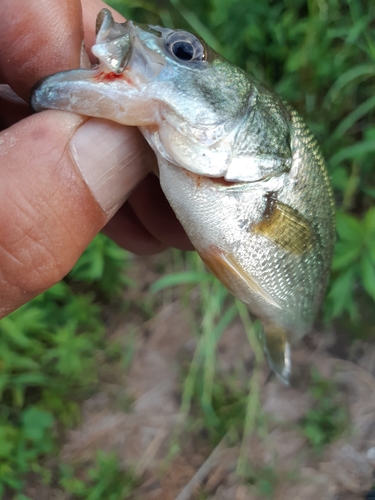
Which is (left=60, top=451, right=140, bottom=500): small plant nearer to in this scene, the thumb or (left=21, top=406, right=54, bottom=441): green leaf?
(left=21, top=406, right=54, bottom=441): green leaf

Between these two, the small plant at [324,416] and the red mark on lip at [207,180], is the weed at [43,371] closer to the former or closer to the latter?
the red mark on lip at [207,180]

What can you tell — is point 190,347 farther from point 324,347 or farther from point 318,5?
point 318,5

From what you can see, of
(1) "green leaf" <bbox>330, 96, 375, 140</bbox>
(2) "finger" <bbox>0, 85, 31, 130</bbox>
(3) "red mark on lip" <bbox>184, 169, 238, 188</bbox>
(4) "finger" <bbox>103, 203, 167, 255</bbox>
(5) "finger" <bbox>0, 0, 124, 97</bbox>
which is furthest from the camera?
(1) "green leaf" <bbox>330, 96, 375, 140</bbox>

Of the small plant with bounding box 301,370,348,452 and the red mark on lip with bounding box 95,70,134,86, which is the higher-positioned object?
the red mark on lip with bounding box 95,70,134,86

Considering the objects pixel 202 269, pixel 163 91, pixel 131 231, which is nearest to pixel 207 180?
pixel 163 91

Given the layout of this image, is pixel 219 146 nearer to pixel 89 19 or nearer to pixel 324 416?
pixel 89 19

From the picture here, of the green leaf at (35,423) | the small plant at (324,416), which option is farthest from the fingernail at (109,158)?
the small plant at (324,416)

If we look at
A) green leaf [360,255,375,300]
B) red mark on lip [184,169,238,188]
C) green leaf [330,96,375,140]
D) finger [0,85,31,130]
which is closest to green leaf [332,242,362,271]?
green leaf [360,255,375,300]
